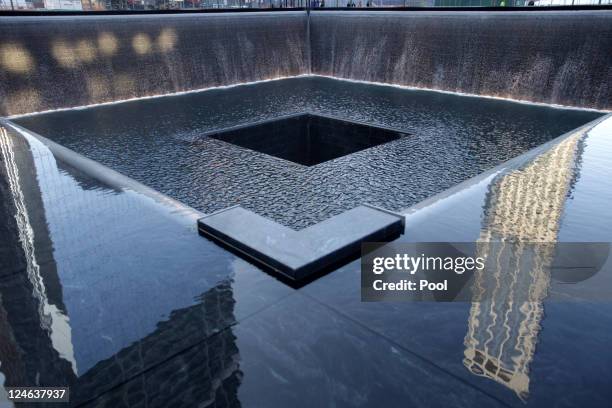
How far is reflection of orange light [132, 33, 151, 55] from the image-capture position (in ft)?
34.6

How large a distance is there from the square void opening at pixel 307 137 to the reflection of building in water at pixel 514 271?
3264 millimetres

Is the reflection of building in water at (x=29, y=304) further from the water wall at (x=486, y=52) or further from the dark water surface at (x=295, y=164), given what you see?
the water wall at (x=486, y=52)

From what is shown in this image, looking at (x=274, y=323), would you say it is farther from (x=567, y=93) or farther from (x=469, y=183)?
(x=567, y=93)

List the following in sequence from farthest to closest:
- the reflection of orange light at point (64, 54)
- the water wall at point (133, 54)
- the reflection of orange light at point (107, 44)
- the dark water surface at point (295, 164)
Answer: the reflection of orange light at point (107, 44) < the reflection of orange light at point (64, 54) < the water wall at point (133, 54) < the dark water surface at point (295, 164)

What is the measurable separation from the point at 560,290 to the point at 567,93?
311 inches

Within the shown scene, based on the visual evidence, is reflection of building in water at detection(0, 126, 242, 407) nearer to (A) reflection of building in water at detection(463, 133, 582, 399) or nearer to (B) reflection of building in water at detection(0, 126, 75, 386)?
(B) reflection of building in water at detection(0, 126, 75, 386)

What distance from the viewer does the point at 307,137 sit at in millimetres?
8867

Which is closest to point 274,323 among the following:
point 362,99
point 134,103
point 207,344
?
point 207,344

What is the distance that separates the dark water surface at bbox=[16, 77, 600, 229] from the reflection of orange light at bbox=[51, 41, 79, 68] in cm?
113

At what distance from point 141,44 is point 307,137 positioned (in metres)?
4.87

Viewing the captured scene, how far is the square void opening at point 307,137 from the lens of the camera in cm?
775

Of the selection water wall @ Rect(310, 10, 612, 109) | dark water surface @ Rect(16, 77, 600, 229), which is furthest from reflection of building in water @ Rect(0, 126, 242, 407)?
water wall @ Rect(310, 10, 612, 109)

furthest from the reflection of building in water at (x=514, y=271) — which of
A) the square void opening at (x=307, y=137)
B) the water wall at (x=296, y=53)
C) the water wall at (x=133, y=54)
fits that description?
the water wall at (x=133, y=54)

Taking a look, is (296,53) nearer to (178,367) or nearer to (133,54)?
(133,54)
